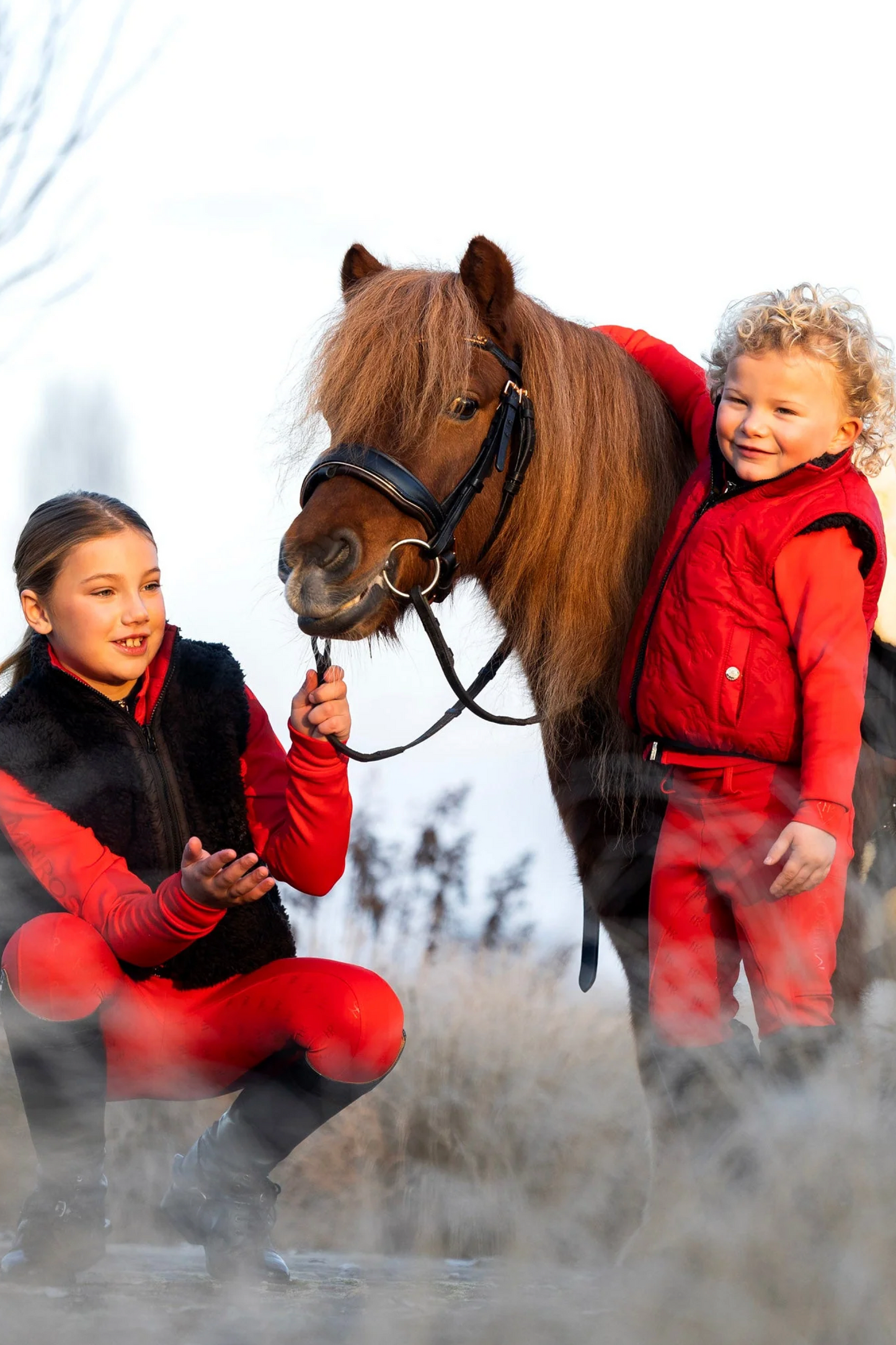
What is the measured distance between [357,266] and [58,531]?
0.81m

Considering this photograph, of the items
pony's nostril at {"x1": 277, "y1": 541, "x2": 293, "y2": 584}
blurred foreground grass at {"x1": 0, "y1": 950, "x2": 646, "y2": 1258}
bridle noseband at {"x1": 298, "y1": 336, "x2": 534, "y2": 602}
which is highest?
bridle noseband at {"x1": 298, "y1": 336, "x2": 534, "y2": 602}

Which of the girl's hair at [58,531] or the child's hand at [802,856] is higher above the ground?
the girl's hair at [58,531]

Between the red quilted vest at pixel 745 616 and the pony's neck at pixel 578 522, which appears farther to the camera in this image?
the pony's neck at pixel 578 522

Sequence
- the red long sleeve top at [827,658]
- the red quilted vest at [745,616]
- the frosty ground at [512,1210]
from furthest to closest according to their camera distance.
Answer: the red quilted vest at [745,616] → the red long sleeve top at [827,658] → the frosty ground at [512,1210]

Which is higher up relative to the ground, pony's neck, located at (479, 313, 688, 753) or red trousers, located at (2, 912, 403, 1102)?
pony's neck, located at (479, 313, 688, 753)

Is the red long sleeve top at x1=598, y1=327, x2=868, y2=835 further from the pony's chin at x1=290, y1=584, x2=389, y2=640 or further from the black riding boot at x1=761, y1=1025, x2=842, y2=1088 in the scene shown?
the pony's chin at x1=290, y1=584, x2=389, y2=640

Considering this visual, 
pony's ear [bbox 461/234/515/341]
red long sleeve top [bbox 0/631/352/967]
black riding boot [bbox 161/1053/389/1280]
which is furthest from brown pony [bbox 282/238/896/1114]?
black riding boot [bbox 161/1053/389/1280]

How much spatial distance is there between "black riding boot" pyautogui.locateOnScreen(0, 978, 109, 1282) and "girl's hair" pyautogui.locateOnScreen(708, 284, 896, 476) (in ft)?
5.05

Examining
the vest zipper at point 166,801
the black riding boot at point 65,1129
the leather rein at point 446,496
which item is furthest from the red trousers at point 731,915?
the black riding boot at point 65,1129

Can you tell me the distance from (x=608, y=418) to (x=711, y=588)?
465 mm

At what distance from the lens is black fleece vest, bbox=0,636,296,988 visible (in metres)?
2.01

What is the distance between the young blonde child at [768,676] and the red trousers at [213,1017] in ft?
1.63

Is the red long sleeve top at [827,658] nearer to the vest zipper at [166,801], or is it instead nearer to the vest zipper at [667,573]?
the vest zipper at [667,573]

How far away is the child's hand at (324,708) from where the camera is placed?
6.36 ft
